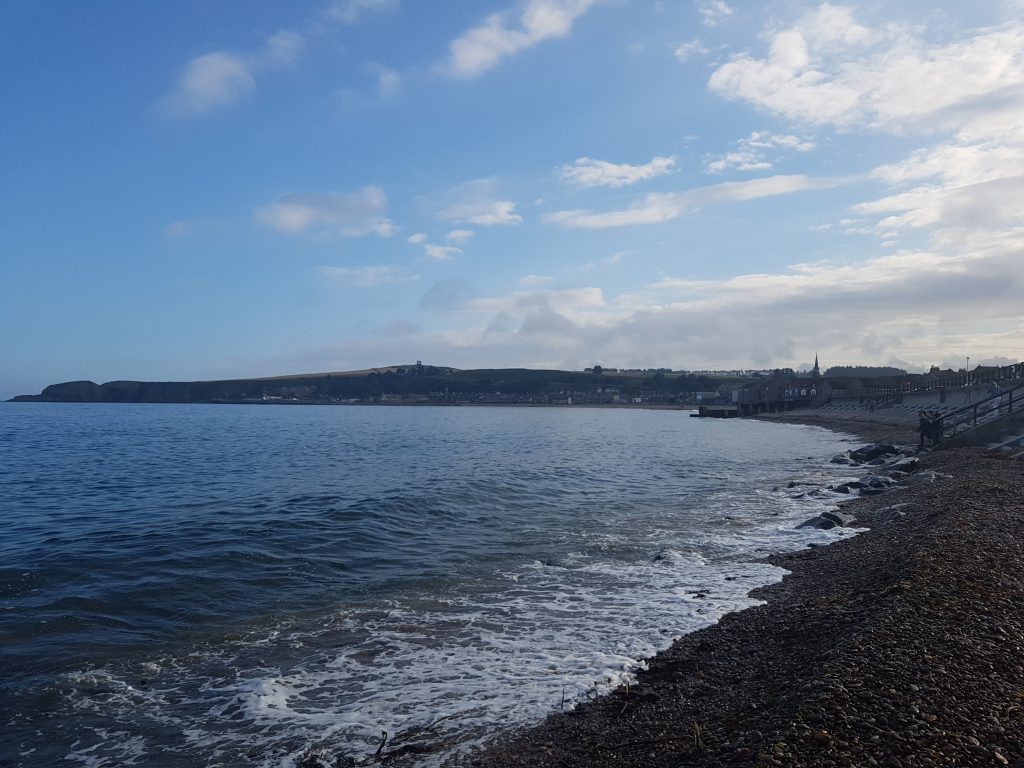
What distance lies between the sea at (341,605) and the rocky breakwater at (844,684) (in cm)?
75

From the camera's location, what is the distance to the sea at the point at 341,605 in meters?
7.53

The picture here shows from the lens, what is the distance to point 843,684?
594cm

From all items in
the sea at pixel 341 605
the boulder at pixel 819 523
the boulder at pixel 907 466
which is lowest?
the sea at pixel 341 605

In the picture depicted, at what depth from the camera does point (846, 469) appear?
33906mm

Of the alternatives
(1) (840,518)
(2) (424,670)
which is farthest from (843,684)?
(1) (840,518)

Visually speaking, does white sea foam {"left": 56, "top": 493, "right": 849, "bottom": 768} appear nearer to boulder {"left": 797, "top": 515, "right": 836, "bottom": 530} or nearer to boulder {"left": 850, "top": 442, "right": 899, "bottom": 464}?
boulder {"left": 797, "top": 515, "right": 836, "bottom": 530}

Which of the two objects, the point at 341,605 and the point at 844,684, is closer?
the point at 844,684

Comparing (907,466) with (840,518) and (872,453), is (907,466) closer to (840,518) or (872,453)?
(872,453)

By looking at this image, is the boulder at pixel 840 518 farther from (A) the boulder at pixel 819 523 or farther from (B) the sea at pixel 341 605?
(B) the sea at pixel 341 605

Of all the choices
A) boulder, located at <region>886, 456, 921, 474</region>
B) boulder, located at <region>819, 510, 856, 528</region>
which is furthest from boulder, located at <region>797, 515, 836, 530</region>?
boulder, located at <region>886, 456, 921, 474</region>

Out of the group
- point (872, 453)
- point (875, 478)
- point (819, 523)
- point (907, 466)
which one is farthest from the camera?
point (872, 453)

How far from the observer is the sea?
753 centimetres

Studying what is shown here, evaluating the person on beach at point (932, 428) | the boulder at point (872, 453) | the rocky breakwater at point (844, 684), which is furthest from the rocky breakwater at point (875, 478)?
the rocky breakwater at point (844, 684)

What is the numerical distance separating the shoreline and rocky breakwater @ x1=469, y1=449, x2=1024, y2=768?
0.06 feet
